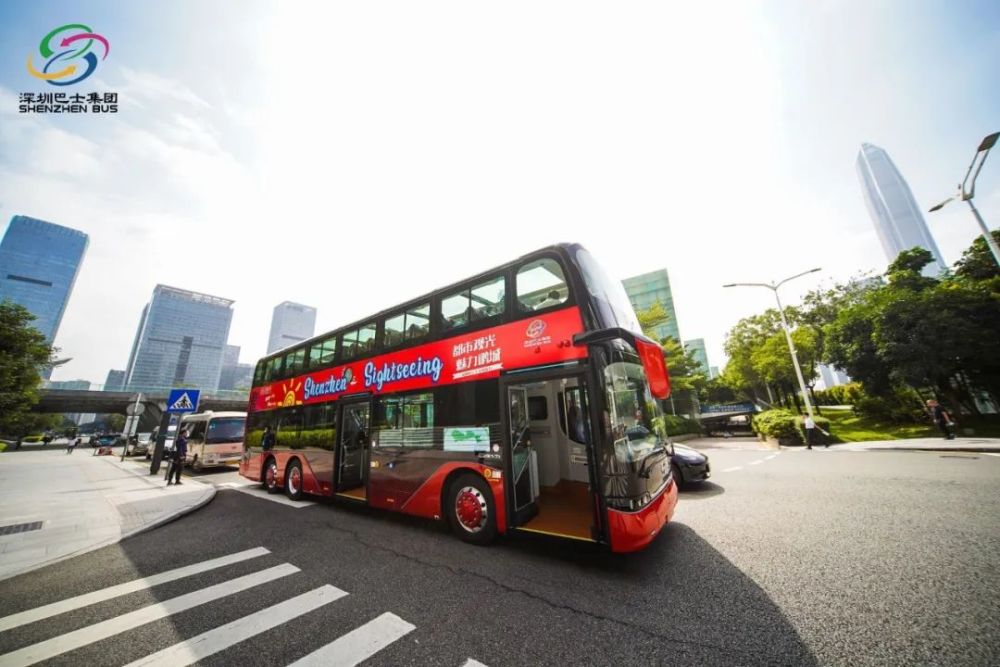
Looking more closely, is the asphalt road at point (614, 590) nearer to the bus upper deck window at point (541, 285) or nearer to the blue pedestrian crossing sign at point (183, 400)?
the bus upper deck window at point (541, 285)

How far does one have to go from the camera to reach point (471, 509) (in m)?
5.42

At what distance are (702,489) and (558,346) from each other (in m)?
6.70

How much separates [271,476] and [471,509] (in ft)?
26.8

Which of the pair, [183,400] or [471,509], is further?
[183,400]

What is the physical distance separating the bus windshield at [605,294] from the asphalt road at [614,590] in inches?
128

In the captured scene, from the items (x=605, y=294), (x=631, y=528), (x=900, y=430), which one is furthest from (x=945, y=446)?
(x=631, y=528)

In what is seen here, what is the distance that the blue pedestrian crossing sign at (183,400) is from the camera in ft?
42.2

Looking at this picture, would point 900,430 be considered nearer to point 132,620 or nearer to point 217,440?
point 132,620

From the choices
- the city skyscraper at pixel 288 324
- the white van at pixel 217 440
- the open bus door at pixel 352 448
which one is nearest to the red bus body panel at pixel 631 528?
the open bus door at pixel 352 448

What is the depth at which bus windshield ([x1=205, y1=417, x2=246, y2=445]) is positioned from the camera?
16.2 meters

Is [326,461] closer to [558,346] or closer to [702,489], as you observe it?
[558,346]

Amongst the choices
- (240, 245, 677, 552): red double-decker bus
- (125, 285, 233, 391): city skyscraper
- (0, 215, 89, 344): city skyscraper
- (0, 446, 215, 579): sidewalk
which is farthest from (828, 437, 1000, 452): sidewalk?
(0, 215, 89, 344): city skyscraper

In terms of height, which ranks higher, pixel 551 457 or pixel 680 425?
pixel 680 425

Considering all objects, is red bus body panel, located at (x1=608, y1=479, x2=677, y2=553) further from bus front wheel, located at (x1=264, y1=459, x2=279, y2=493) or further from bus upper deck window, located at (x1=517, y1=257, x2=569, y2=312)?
bus front wheel, located at (x1=264, y1=459, x2=279, y2=493)
